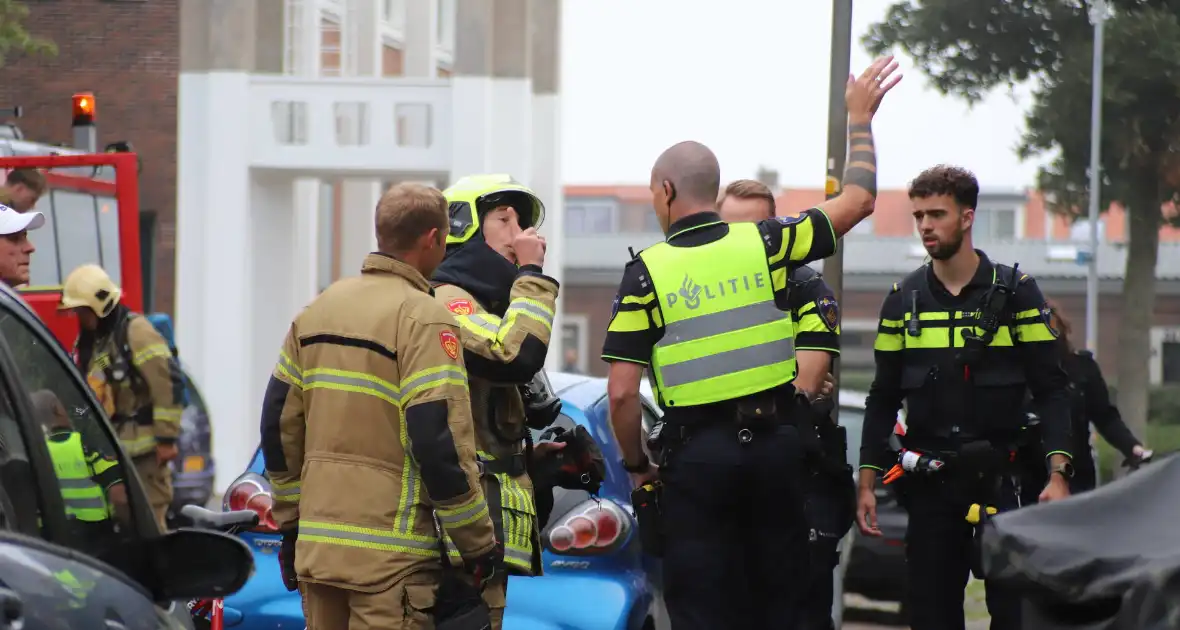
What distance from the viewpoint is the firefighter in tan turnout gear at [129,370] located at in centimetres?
843

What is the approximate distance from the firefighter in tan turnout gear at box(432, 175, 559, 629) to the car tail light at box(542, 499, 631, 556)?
801 mm

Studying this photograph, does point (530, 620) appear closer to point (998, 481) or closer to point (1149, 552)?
point (998, 481)

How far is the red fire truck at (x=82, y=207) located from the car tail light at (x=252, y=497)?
265 inches

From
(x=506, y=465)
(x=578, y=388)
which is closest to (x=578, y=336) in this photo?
(x=578, y=388)

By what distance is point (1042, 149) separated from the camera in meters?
22.0

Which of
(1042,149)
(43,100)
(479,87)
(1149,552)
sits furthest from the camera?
(43,100)

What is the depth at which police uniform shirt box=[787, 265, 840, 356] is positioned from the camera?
6238mm

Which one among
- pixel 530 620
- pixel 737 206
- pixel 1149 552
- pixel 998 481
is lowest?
pixel 530 620

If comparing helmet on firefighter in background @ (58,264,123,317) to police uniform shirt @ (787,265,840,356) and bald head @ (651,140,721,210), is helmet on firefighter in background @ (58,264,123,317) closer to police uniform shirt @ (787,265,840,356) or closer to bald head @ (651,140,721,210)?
police uniform shirt @ (787,265,840,356)

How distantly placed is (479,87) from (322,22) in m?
11.1

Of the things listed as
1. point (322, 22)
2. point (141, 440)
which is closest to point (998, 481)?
point (141, 440)

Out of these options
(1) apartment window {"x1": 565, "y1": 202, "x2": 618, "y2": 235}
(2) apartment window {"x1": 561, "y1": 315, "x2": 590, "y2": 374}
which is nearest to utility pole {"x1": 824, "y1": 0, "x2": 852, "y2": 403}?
(2) apartment window {"x1": 561, "y1": 315, "x2": 590, "y2": 374}

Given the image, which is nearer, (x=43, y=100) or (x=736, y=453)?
(x=736, y=453)

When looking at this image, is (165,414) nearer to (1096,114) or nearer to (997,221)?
(1096,114)
